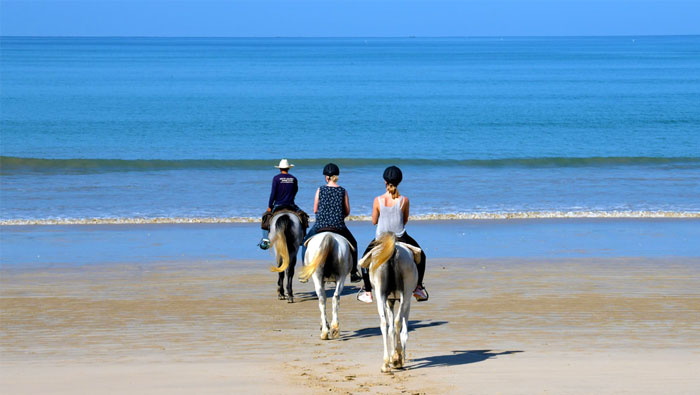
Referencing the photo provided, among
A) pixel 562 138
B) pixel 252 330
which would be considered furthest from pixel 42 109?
pixel 252 330

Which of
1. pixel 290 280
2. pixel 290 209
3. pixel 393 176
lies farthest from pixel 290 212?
pixel 393 176

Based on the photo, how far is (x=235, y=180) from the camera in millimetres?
29453

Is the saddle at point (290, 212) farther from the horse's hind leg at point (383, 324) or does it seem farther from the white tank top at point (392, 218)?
the horse's hind leg at point (383, 324)

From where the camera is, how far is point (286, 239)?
1187cm

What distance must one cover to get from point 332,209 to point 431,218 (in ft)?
34.1

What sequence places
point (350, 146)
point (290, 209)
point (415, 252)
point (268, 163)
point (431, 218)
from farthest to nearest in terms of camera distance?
point (350, 146) < point (268, 163) < point (431, 218) < point (290, 209) < point (415, 252)

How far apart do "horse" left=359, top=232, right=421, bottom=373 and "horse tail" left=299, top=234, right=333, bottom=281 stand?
1.06 m

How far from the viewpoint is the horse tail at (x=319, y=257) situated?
31.7ft

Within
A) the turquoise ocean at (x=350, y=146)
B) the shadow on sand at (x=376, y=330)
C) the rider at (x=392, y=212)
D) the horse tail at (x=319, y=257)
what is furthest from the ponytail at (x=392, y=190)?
the turquoise ocean at (x=350, y=146)

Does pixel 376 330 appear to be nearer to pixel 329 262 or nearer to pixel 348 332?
pixel 348 332

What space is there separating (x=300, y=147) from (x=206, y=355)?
34.6 metres

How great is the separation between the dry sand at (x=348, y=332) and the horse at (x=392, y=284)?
0.25 meters

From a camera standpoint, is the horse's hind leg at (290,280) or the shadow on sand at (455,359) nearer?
the shadow on sand at (455,359)

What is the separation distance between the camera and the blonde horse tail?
8445 millimetres
